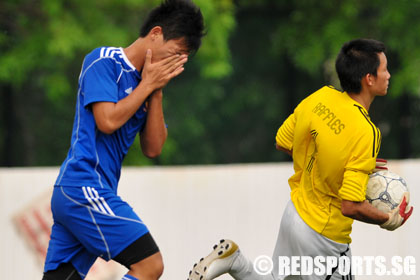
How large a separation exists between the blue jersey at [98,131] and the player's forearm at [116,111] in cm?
4

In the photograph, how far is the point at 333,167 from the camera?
14.1 ft

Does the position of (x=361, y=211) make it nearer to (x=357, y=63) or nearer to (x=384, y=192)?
(x=384, y=192)

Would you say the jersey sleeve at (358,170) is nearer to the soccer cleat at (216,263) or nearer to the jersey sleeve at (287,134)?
the jersey sleeve at (287,134)

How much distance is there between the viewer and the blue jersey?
3.84 m

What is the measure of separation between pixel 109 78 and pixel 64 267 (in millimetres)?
1113

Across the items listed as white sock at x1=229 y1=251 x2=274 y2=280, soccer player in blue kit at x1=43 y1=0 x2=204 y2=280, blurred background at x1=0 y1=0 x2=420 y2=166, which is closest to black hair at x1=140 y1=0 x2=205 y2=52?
soccer player in blue kit at x1=43 y1=0 x2=204 y2=280

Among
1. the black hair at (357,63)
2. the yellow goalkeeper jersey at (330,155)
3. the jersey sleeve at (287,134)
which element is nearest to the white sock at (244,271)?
the yellow goalkeeper jersey at (330,155)

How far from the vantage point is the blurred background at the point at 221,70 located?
46.3ft

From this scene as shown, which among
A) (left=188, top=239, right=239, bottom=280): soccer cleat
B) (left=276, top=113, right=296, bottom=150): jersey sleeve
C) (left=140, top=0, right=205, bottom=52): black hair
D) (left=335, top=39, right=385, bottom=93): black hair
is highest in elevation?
(left=140, top=0, right=205, bottom=52): black hair

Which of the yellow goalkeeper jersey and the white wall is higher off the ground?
the yellow goalkeeper jersey

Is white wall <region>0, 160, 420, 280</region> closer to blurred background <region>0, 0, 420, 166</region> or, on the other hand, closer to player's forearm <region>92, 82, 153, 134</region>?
player's forearm <region>92, 82, 153, 134</region>

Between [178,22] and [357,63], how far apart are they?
1171 mm

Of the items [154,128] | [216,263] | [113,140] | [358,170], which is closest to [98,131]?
[113,140]

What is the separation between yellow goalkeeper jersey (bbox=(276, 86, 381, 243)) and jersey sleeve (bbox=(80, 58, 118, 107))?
130 cm
